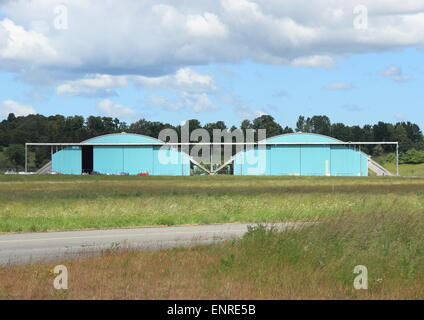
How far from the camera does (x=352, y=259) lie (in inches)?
537

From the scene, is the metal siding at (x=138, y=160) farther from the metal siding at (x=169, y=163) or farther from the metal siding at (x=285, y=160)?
the metal siding at (x=285, y=160)

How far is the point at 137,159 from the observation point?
11031 cm

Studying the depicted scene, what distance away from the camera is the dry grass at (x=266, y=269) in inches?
449

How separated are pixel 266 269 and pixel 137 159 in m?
98.2

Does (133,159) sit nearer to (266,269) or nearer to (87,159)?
(87,159)

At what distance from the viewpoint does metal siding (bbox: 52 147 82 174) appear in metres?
114

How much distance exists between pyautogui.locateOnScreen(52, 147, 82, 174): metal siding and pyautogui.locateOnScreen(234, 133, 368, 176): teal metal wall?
3008 centimetres

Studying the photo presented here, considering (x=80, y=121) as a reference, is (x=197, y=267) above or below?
below

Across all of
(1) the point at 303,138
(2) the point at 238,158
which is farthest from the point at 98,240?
(2) the point at 238,158

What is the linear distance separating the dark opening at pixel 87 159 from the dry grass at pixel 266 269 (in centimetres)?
10076

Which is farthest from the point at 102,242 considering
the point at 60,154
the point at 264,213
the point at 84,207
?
the point at 60,154

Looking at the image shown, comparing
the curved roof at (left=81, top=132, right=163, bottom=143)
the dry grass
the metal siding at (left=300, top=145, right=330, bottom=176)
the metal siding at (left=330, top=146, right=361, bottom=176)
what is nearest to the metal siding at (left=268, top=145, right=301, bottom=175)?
the metal siding at (left=300, top=145, right=330, bottom=176)
